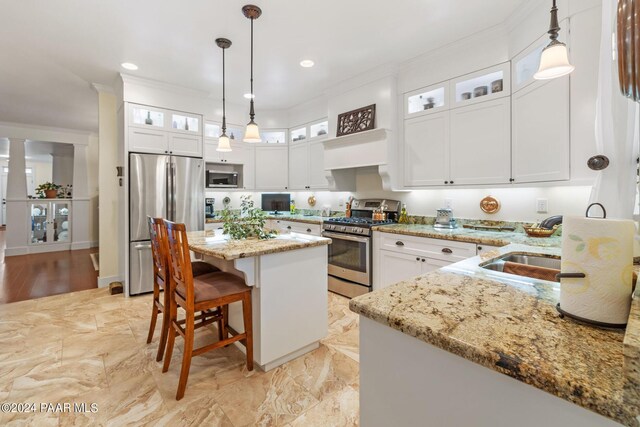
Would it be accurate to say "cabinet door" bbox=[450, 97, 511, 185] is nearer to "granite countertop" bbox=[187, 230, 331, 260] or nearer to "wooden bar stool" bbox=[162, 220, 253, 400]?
"granite countertop" bbox=[187, 230, 331, 260]

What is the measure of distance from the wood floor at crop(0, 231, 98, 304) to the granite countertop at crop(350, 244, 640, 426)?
484 cm

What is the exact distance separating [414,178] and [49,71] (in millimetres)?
4709

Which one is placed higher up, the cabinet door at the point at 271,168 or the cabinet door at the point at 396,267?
the cabinet door at the point at 271,168

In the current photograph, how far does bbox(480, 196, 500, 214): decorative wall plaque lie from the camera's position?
2930mm

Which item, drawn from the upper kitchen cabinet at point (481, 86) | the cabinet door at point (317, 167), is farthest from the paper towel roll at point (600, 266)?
the cabinet door at point (317, 167)

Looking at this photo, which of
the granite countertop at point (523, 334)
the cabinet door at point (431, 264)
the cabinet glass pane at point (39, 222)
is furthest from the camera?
the cabinet glass pane at point (39, 222)

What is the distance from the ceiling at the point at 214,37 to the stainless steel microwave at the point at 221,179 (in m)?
1.33

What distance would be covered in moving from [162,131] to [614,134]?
4.43m

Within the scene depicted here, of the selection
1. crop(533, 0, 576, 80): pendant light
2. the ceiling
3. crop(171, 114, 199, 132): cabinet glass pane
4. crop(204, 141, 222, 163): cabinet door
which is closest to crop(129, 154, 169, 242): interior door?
crop(171, 114, 199, 132): cabinet glass pane

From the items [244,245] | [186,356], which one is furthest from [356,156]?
[186,356]

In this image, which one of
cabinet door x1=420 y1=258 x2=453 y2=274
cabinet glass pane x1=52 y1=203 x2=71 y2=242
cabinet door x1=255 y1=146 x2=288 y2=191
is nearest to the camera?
cabinet door x1=420 y1=258 x2=453 y2=274

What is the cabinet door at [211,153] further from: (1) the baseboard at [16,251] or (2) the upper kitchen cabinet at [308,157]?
(1) the baseboard at [16,251]

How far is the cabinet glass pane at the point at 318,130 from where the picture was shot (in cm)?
467

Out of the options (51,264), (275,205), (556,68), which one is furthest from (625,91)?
(51,264)
